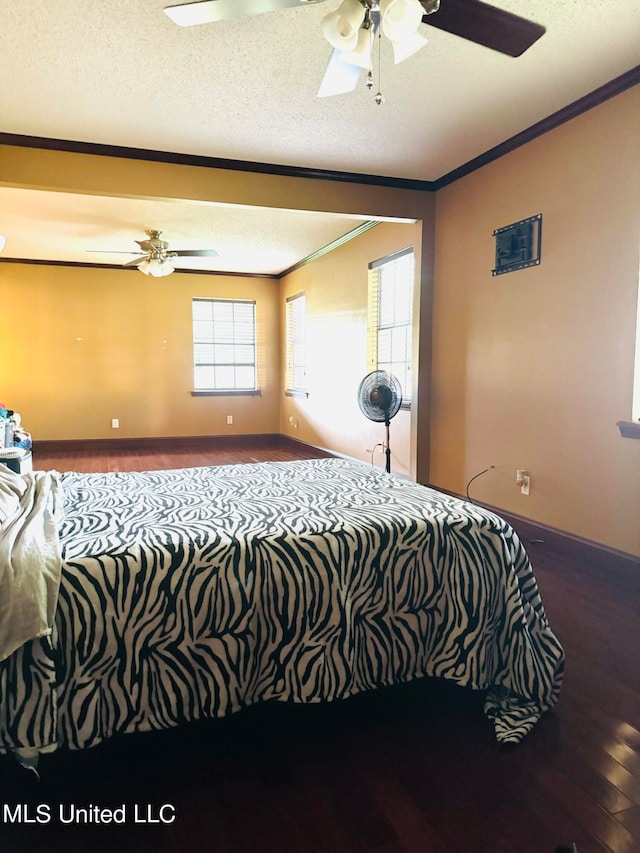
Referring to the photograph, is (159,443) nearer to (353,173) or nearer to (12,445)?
(12,445)

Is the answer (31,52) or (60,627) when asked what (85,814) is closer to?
(60,627)

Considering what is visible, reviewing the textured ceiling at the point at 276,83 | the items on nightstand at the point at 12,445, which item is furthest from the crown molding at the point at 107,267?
the textured ceiling at the point at 276,83

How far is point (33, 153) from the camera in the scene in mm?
3283

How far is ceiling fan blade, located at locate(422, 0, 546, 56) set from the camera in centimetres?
170

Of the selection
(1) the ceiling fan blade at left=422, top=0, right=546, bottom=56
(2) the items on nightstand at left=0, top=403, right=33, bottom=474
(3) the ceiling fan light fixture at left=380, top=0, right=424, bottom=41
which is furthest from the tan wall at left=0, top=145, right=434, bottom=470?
(3) the ceiling fan light fixture at left=380, top=0, right=424, bottom=41

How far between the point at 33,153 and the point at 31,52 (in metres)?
1.04

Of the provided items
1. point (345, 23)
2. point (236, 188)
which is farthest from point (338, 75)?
point (236, 188)

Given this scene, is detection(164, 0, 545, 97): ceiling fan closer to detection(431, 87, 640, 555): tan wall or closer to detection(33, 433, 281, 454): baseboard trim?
detection(431, 87, 640, 555): tan wall

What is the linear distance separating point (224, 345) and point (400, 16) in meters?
6.14

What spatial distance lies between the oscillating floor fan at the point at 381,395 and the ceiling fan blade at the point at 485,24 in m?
2.21

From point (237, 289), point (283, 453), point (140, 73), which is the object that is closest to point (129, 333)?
point (237, 289)

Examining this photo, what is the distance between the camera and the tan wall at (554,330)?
8.69 ft

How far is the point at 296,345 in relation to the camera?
279 inches

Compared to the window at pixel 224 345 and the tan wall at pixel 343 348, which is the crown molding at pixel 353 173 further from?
the window at pixel 224 345
